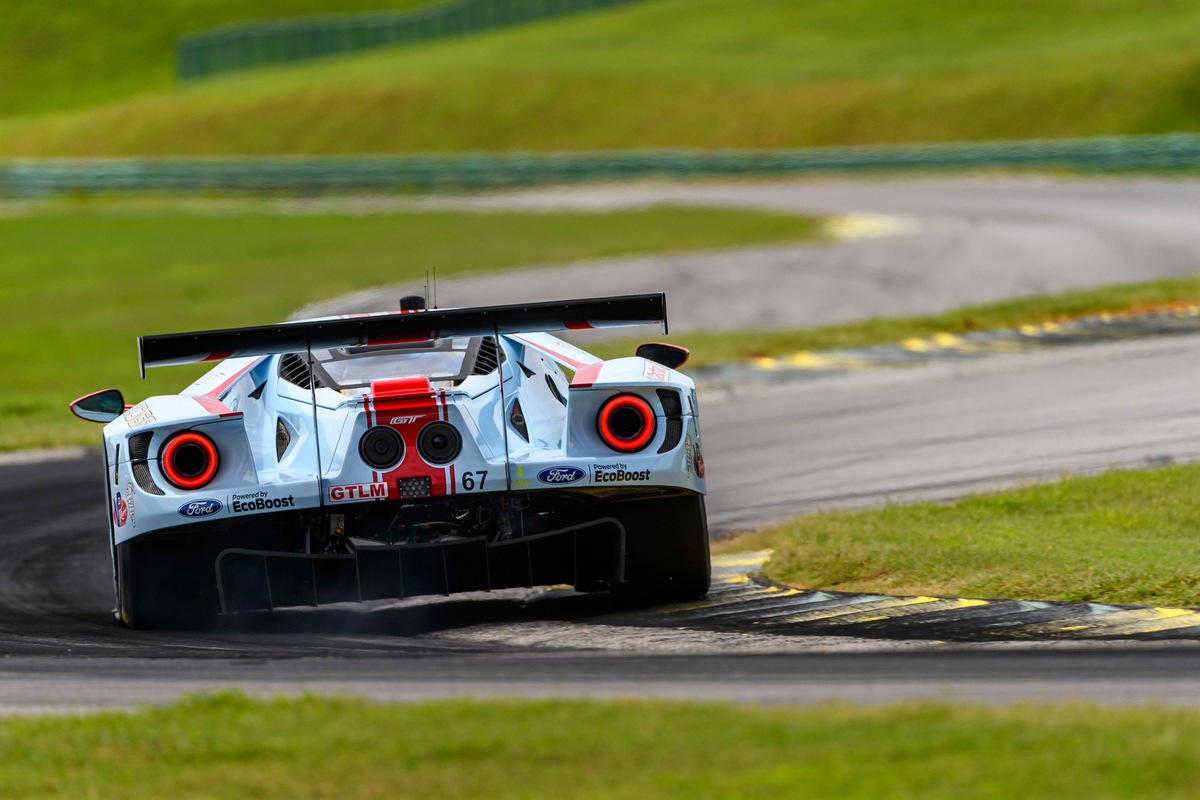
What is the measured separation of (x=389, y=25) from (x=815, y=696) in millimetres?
73602

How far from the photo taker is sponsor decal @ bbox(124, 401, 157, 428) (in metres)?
6.68

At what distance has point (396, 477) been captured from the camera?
6500 millimetres

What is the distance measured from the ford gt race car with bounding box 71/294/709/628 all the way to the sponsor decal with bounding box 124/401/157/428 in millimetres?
14

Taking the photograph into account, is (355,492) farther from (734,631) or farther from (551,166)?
(551,166)

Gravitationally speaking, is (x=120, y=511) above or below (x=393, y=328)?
below

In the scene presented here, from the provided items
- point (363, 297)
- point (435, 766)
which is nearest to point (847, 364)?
point (363, 297)

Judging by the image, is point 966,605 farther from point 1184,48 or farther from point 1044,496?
point 1184,48

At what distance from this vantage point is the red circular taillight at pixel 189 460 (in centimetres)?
657

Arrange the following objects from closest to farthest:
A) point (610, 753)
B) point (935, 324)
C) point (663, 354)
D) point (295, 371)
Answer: point (610, 753) → point (295, 371) → point (663, 354) → point (935, 324)

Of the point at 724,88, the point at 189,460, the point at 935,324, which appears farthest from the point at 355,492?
the point at 724,88

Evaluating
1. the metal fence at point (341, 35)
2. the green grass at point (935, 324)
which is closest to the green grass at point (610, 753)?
the green grass at point (935, 324)

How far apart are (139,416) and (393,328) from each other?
104 centimetres

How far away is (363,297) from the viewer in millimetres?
21156

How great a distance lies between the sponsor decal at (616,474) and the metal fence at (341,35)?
70.3 metres
